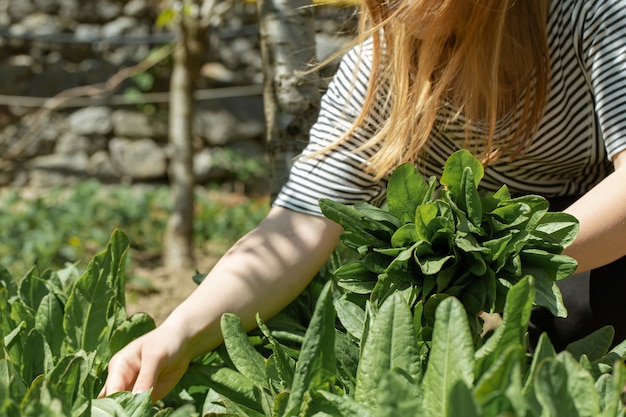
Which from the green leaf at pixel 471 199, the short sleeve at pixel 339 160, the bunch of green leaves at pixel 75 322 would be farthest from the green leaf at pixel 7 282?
the green leaf at pixel 471 199

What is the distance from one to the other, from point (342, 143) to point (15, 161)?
5.47m

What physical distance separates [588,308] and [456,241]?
31.1 inches

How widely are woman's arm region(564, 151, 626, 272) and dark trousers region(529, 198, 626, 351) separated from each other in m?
0.47

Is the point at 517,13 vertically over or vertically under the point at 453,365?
over

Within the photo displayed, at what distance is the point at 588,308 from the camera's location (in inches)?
66.9

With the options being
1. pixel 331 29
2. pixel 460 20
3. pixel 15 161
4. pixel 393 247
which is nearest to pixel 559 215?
pixel 393 247

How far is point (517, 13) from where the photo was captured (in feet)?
4.71

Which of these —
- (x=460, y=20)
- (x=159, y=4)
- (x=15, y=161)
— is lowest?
(x=15, y=161)

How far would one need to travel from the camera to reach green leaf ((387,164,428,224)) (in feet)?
3.61

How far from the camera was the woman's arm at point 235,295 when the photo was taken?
4.08 feet

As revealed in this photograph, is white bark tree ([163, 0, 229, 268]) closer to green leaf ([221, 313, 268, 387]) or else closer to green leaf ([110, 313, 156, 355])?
green leaf ([110, 313, 156, 355])

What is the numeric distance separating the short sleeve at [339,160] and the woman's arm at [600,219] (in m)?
0.46

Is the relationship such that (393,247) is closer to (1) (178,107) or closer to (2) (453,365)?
(2) (453,365)

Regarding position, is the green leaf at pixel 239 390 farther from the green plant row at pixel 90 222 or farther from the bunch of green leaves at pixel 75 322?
the green plant row at pixel 90 222
